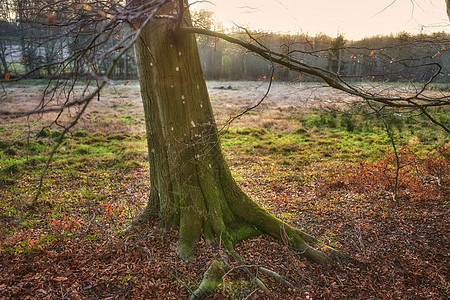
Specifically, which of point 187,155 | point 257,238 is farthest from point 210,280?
point 187,155

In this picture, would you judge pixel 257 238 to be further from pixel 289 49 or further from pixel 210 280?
pixel 289 49

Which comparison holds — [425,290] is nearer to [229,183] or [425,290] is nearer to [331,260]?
[331,260]

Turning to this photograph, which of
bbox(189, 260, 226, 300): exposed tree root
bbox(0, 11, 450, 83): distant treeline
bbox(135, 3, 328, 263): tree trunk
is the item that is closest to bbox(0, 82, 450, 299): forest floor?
bbox(189, 260, 226, 300): exposed tree root

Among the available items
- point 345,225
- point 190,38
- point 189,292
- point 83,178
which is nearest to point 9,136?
point 83,178

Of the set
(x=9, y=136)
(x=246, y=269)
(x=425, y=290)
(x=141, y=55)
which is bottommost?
(x=425, y=290)

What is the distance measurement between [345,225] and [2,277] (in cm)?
510

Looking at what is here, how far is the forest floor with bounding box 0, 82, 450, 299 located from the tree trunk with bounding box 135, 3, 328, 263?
0.28 m

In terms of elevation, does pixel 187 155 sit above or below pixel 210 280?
above

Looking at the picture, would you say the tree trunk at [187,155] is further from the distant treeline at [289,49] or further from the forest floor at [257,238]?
the distant treeline at [289,49]

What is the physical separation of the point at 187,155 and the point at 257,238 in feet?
5.43

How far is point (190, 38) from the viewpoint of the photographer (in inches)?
164

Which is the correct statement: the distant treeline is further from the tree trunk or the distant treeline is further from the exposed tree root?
the exposed tree root

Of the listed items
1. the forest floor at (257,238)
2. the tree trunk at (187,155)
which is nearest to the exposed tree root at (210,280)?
the forest floor at (257,238)

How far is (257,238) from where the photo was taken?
4.42m
